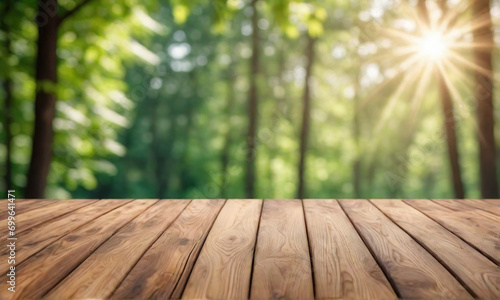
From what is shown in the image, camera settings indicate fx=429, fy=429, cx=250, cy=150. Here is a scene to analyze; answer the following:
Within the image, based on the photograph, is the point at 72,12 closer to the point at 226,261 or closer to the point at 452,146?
the point at 226,261

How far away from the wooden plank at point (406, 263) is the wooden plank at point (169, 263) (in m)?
0.78

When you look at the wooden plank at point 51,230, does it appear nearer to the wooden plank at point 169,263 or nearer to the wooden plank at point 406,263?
the wooden plank at point 169,263

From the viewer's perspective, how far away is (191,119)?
17.2 meters

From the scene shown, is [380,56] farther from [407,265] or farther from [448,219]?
[407,265]

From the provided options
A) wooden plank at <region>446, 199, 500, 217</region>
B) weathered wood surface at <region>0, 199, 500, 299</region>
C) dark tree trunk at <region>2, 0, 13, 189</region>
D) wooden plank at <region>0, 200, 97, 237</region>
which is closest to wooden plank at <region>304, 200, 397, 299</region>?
weathered wood surface at <region>0, 199, 500, 299</region>

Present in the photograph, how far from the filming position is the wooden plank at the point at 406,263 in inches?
57.2

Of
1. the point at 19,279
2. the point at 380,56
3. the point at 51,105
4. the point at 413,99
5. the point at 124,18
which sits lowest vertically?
the point at 19,279

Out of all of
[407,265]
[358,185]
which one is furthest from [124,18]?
[358,185]

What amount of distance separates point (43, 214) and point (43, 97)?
1807mm

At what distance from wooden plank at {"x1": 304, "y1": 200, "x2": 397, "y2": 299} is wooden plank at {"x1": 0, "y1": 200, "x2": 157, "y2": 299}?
0.97 meters

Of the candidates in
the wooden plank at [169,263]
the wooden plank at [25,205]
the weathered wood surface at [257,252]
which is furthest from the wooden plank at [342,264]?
the wooden plank at [25,205]

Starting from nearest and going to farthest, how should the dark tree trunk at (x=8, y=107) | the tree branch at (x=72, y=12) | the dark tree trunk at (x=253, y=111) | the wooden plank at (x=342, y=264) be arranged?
the wooden plank at (x=342, y=264)
the tree branch at (x=72, y=12)
the dark tree trunk at (x=8, y=107)
the dark tree trunk at (x=253, y=111)

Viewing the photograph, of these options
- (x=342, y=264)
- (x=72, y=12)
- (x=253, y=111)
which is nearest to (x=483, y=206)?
(x=342, y=264)

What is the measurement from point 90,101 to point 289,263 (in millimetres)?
5182
